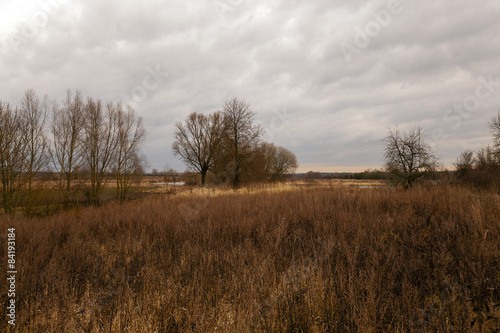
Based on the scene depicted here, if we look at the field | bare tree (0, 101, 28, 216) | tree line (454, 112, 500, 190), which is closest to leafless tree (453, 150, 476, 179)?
tree line (454, 112, 500, 190)

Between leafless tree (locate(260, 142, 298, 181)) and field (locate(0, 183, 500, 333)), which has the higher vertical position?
leafless tree (locate(260, 142, 298, 181))

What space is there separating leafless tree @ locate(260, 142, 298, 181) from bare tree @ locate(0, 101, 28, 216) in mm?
29230

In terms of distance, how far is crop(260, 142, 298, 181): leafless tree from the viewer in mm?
38394

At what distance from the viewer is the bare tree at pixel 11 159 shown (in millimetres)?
11508

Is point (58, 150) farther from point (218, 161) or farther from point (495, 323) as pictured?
point (495, 323)

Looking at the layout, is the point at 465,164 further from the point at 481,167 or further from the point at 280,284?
the point at 280,284

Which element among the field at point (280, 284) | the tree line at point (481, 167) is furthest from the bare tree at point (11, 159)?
the tree line at point (481, 167)

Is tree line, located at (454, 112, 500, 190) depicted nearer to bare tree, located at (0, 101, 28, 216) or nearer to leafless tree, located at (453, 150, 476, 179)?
leafless tree, located at (453, 150, 476, 179)

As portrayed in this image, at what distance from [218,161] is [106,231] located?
1673cm

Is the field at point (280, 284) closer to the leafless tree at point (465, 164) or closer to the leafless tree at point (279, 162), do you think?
the leafless tree at point (465, 164)

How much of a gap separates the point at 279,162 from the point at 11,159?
127 ft

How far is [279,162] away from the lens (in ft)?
149

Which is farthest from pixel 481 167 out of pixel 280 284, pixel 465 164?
pixel 280 284

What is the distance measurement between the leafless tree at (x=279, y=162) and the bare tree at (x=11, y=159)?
29230 mm
